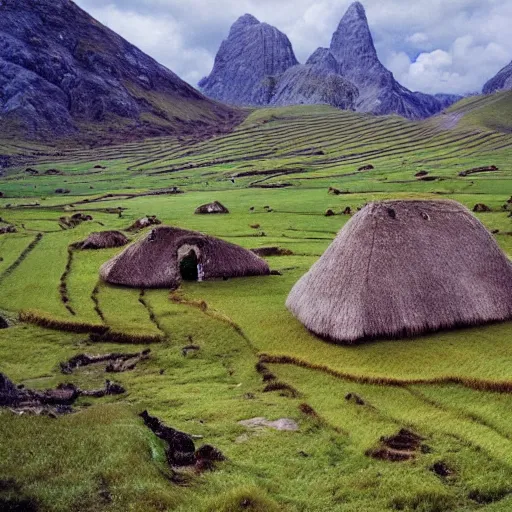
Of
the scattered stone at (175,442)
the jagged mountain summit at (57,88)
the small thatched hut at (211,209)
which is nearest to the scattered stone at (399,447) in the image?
the scattered stone at (175,442)

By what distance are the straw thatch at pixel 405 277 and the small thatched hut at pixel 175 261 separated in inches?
300

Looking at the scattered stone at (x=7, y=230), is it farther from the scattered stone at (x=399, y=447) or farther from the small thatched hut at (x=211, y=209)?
the scattered stone at (x=399, y=447)

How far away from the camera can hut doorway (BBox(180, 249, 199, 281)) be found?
30.8 meters

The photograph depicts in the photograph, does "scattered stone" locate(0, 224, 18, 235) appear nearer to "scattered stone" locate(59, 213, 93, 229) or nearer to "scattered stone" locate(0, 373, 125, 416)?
"scattered stone" locate(59, 213, 93, 229)

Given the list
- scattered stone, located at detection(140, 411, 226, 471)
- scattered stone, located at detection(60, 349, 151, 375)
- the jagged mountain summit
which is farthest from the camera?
the jagged mountain summit

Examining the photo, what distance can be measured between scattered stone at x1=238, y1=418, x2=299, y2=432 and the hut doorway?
17583mm

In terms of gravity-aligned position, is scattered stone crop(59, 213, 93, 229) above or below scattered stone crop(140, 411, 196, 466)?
above

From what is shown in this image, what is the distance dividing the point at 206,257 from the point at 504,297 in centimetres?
1573

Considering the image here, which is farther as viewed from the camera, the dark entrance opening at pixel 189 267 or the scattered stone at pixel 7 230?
the scattered stone at pixel 7 230

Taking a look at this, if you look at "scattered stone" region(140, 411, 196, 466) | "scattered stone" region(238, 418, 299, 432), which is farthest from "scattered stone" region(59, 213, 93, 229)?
"scattered stone" region(140, 411, 196, 466)

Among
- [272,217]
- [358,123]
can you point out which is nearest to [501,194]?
[272,217]

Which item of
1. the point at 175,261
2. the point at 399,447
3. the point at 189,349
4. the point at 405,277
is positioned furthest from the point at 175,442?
the point at 175,261

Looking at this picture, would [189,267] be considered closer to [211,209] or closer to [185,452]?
[185,452]

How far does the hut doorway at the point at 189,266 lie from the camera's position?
3080cm
